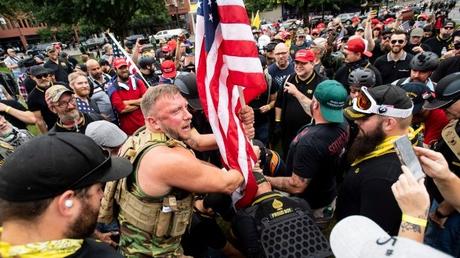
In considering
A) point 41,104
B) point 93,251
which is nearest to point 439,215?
point 93,251

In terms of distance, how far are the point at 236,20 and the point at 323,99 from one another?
1176 mm

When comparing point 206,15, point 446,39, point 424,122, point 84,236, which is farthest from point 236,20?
point 446,39

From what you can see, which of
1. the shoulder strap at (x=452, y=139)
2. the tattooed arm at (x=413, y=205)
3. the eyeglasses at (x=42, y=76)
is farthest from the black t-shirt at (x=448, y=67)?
the eyeglasses at (x=42, y=76)

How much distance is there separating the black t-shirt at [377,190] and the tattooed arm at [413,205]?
1.69 ft

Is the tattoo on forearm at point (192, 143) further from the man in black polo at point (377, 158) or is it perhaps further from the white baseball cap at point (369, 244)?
the white baseball cap at point (369, 244)

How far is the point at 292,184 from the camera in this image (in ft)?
9.21

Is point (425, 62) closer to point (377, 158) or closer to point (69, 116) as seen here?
point (377, 158)

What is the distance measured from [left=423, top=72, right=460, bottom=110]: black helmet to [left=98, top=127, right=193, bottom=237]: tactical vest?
252cm

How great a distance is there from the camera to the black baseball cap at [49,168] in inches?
53.9

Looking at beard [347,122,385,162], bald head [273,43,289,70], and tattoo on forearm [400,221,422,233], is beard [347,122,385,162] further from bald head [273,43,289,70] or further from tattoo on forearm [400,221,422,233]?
bald head [273,43,289,70]

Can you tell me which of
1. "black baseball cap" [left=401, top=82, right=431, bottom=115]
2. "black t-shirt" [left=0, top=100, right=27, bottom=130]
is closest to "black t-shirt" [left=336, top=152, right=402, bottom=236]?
"black baseball cap" [left=401, top=82, right=431, bottom=115]

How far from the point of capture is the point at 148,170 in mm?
1991

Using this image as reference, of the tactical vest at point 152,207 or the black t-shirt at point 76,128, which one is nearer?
the tactical vest at point 152,207

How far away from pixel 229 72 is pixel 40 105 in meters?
4.34
